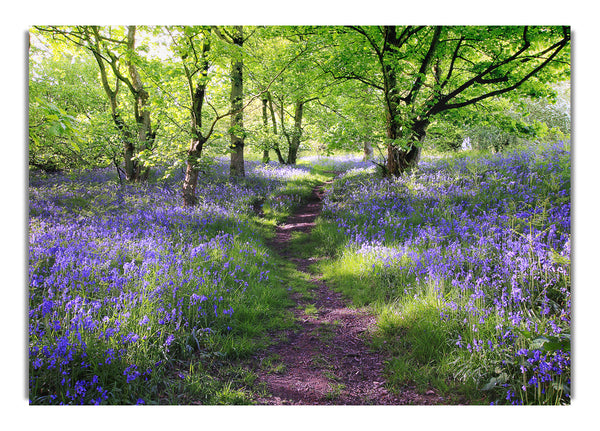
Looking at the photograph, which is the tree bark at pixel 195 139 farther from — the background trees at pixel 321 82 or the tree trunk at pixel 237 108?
the tree trunk at pixel 237 108

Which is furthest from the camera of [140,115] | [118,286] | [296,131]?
[296,131]

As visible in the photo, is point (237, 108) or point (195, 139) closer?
point (195, 139)

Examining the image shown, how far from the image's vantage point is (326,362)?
10.9 feet

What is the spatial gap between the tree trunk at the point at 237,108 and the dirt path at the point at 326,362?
4972 mm

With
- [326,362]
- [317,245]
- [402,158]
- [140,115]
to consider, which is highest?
[140,115]

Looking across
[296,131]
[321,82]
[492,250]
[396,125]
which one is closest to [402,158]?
[396,125]

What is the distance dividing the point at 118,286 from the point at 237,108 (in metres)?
6.97

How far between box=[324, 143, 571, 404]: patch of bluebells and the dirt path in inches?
29.9

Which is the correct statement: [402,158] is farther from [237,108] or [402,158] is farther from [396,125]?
[237,108]

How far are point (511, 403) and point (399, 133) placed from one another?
7.87 m

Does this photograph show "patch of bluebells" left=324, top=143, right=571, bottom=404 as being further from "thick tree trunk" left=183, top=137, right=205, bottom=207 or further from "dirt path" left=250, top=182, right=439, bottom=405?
"thick tree trunk" left=183, top=137, right=205, bottom=207

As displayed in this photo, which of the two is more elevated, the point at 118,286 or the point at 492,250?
the point at 492,250
